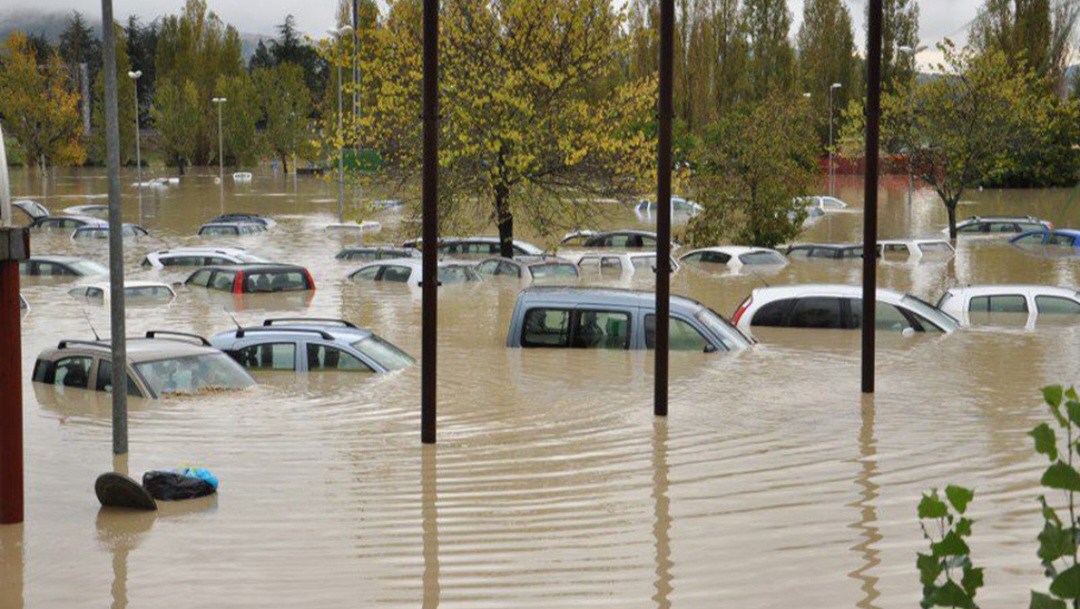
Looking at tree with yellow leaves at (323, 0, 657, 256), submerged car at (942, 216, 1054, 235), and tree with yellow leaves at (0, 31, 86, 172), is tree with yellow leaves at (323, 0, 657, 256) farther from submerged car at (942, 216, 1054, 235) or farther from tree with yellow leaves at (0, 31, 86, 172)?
tree with yellow leaves at (0, 31, 86, 172)

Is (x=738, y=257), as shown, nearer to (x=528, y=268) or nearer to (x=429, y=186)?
(x=528, y=268)

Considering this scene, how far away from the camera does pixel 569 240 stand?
48.0 m

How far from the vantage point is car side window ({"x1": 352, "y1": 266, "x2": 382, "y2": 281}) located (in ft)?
116

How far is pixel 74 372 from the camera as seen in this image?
17266 millimetres

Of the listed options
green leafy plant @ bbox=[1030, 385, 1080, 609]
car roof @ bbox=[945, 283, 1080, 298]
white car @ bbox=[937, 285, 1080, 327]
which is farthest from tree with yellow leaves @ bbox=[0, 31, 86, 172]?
green leafy plant @ bbox=[1030, 385, 1080, 609]

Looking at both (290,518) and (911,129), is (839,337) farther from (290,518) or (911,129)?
(911,129)

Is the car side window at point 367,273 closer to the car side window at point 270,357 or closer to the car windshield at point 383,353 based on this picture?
the car windshield at point 383,353

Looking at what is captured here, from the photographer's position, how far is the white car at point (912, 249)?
44219mm

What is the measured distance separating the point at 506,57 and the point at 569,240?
14.7 metres

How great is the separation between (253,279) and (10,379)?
22.0 m

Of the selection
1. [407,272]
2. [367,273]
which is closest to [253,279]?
[367,273]

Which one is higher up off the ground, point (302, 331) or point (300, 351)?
point (302, 331)

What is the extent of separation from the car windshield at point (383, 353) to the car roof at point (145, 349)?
198cm

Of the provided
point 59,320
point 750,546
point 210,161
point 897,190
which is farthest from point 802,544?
point 210,161
